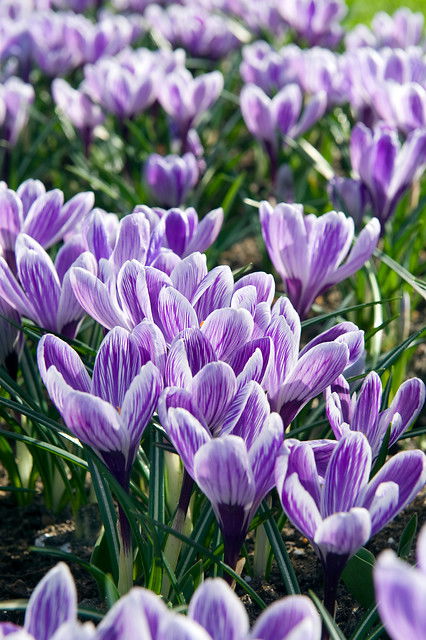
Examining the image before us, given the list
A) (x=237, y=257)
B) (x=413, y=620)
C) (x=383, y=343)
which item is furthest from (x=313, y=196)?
(x=413, y=620)

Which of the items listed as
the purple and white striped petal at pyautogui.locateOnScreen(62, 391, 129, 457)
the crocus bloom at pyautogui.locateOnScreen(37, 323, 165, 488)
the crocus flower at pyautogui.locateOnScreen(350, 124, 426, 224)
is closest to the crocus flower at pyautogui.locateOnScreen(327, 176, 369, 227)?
the crocus flower at pyautogui.locateOnScreen(350, 124, 426, 224)

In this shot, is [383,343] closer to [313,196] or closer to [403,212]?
[403,212]

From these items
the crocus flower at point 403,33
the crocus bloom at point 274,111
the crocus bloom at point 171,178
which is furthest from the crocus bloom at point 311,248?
the crocus flower at point 403,33

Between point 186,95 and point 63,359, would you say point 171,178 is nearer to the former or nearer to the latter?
point 186,95

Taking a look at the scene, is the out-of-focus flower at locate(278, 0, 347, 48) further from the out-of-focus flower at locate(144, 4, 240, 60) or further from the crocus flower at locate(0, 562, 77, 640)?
the crocus flower at locate(0, 562, 77, 640)

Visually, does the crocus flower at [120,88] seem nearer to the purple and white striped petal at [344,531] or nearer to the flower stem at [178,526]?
the flower stem at [178,526]

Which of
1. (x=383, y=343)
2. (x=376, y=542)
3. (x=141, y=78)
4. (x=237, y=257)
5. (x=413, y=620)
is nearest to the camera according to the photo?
(x=413, y=620)

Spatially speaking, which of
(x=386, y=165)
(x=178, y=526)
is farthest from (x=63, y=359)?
(x=386, y=165)
